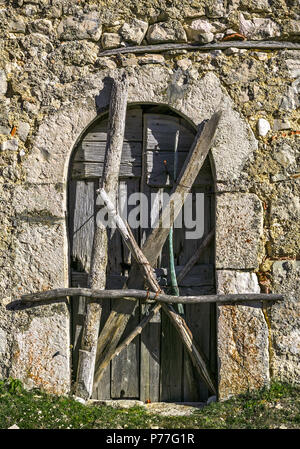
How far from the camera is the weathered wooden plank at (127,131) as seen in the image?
13.1 ft

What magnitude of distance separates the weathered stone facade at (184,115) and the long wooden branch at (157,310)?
177mm

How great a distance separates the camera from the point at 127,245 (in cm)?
377

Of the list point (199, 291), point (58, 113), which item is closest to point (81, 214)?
point (58, 113)

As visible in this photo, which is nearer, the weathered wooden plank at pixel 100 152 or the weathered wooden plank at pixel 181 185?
the weathered wooden plank at pixel 181 185

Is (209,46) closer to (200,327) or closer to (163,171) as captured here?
(163,171)

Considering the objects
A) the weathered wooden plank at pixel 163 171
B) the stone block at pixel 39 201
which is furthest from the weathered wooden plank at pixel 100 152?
the stone block at pixel 39 201

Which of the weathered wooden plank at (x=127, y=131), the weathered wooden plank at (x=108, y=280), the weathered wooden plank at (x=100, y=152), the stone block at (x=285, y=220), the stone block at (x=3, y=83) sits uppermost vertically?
the stone block at (x=3, y=83)

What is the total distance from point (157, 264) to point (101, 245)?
1.64 ft

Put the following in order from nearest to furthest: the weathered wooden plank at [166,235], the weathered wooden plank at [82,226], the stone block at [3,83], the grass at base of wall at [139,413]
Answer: the grass at base of wall at [139,413] → the weathered wooden plank at [166,235] → the stone block at [3,83] → the weathered wooden plank at [82,226]

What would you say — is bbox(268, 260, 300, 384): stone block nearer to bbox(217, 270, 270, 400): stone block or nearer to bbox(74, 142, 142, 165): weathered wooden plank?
bbox(217, 270, 270, 400): stone block

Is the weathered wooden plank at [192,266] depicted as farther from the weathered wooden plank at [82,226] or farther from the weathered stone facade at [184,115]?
the weathered wooden plank at [82,226]

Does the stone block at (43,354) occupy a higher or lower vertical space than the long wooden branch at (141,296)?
lower

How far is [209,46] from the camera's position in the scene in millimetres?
3820
